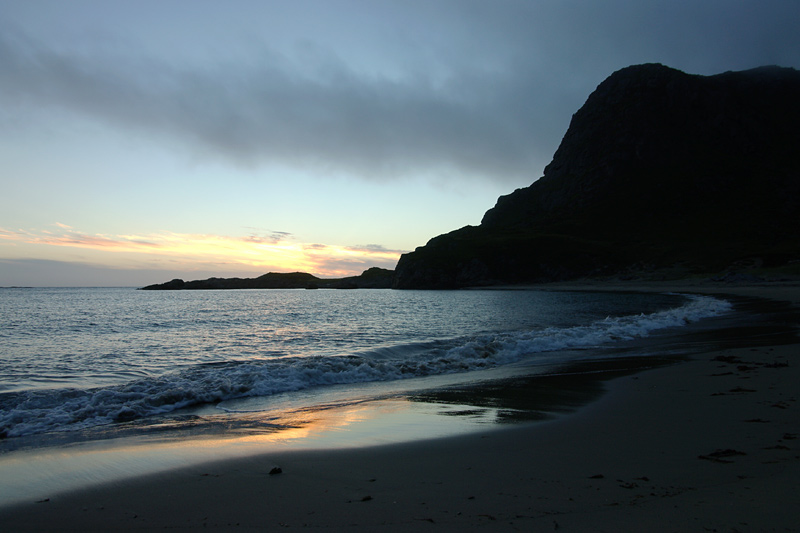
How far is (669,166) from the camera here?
603 ft

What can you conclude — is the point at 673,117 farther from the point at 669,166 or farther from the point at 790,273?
the point at 790,273

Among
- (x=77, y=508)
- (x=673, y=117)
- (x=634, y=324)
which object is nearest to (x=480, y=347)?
(x=634, y=324)

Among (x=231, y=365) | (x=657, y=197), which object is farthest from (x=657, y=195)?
(x=231, y=365)

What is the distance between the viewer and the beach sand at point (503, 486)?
388 centimetres

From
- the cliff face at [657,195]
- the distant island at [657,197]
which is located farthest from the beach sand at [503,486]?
the cliff face at [657,195]

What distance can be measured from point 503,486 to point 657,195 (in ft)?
660

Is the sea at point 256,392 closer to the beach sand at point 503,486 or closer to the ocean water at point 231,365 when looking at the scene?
the ocean water at point 231,365

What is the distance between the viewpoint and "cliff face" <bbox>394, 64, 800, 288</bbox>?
140m

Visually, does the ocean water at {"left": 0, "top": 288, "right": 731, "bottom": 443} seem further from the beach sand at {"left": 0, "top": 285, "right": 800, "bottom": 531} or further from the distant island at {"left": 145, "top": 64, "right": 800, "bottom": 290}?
the distant island at {"left": 145, "top": 64, "right": 800, "bottom": 290}

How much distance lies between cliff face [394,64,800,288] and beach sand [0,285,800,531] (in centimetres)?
12802

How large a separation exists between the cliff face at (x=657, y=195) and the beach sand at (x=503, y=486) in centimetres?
12802

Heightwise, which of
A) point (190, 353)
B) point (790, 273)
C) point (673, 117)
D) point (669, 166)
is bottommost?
point (190, 353)

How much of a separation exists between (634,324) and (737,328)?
5.06m

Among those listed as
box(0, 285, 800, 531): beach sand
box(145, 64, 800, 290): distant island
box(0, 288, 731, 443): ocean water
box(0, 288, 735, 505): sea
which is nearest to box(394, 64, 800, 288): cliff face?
box(145, 64, 800, 290): distant island
